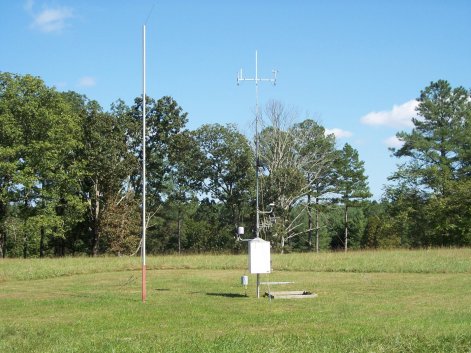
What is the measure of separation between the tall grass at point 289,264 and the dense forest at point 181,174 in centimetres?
1539

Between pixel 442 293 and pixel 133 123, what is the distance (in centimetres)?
3404

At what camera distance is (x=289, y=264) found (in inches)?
1070

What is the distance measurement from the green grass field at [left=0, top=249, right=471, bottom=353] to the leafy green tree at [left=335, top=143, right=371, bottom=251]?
36.1 meters

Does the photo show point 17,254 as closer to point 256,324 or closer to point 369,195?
point 369,195

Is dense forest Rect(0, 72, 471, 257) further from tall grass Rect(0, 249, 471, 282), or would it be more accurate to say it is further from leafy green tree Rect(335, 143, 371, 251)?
tall grass Rect(0, 249, 471, 282)

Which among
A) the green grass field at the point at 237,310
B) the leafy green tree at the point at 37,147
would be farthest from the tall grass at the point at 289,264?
the leafy green tree at the point at 37,147

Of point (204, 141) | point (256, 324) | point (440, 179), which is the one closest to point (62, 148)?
point (204, 141)

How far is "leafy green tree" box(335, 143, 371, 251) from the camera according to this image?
6203cm

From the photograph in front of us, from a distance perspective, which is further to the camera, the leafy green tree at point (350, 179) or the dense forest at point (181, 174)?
the leafy green tree at point (350, 179)

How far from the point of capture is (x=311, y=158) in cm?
5244

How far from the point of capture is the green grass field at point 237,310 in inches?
327

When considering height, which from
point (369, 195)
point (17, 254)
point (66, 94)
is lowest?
point (17, 254)

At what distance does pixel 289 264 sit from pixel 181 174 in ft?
94.8

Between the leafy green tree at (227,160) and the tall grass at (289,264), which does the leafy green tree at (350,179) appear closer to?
the leafy green tree at (227,160)
